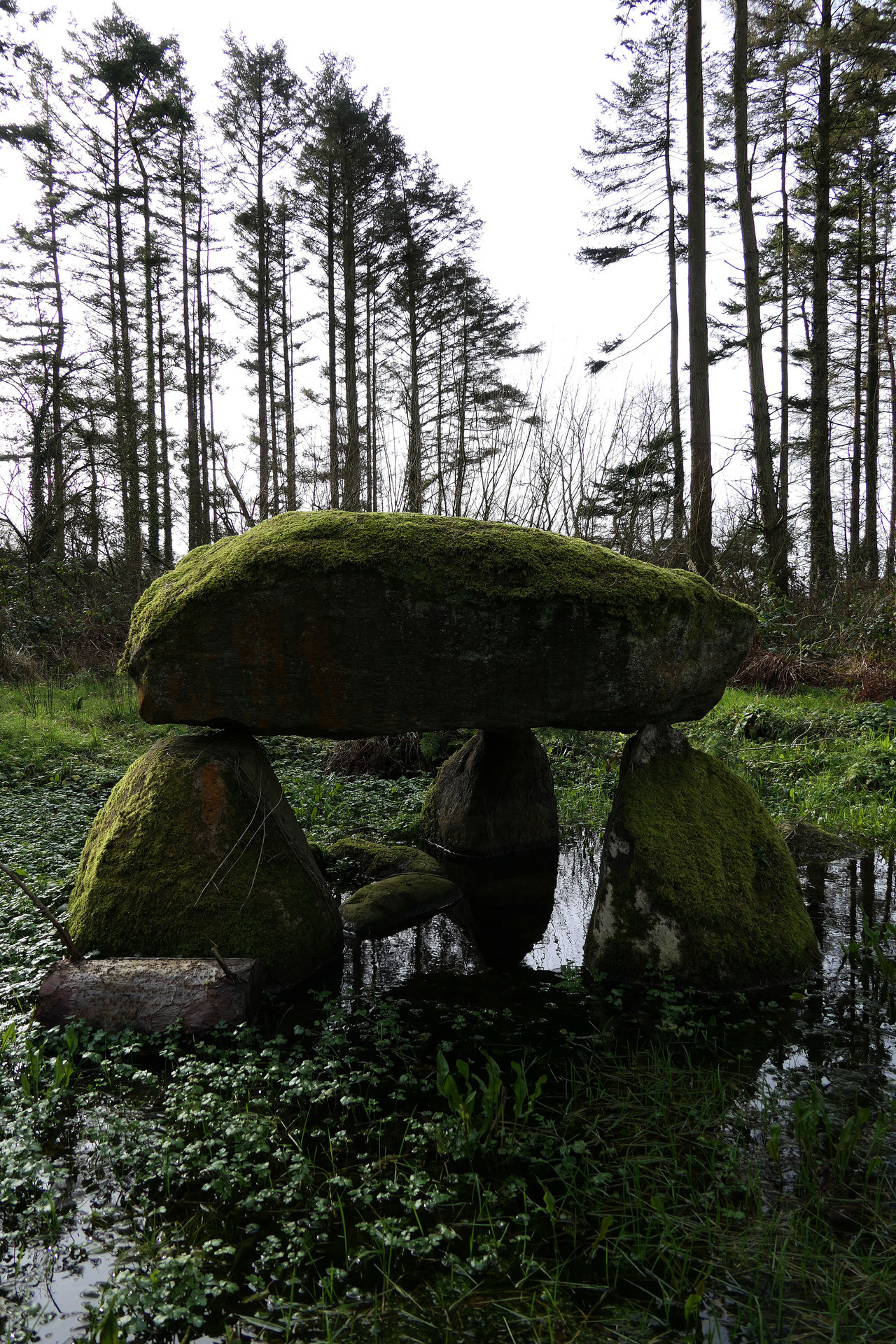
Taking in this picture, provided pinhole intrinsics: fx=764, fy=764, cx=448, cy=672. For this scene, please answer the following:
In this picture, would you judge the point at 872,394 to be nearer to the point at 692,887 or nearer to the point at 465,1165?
the point at 692,887

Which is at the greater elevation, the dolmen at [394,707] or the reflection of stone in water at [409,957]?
the dolmen at [394,707]

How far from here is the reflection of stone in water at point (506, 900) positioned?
457 cm

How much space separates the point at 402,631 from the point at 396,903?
197 centimetres

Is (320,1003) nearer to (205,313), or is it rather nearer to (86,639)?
(86,639)

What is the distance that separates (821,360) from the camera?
45.9ft

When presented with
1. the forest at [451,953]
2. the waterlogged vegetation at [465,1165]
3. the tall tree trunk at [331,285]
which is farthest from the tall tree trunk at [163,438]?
the waterlogged vegetation at [465,1165]

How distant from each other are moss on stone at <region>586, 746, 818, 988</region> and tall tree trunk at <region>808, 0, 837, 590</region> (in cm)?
1034

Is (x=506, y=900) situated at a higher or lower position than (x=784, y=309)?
lower

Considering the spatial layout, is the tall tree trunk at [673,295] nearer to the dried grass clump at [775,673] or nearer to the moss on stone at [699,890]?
the dried grass clump at [775,673]

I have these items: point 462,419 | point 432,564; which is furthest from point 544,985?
point 462,419

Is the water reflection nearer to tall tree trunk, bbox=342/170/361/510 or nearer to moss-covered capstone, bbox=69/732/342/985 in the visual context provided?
moss-covered capstone, bbox=69/732/342/985

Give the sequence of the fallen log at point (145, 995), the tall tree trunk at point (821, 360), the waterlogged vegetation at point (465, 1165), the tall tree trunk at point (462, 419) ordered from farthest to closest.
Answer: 1. the tall tree trunk at point (821, 360)
2. the tall tree trunk at point (462, 419)
3. the fallen log at point (145, 995)
4. the waterlogged vegetation at point (465, 1165)

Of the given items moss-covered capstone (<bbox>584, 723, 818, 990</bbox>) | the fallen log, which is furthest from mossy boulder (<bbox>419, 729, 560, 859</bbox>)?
the fallen log

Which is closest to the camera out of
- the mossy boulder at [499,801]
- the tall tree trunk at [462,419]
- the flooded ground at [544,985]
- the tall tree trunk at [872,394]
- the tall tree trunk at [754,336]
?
the flooded ground at [544,985]
